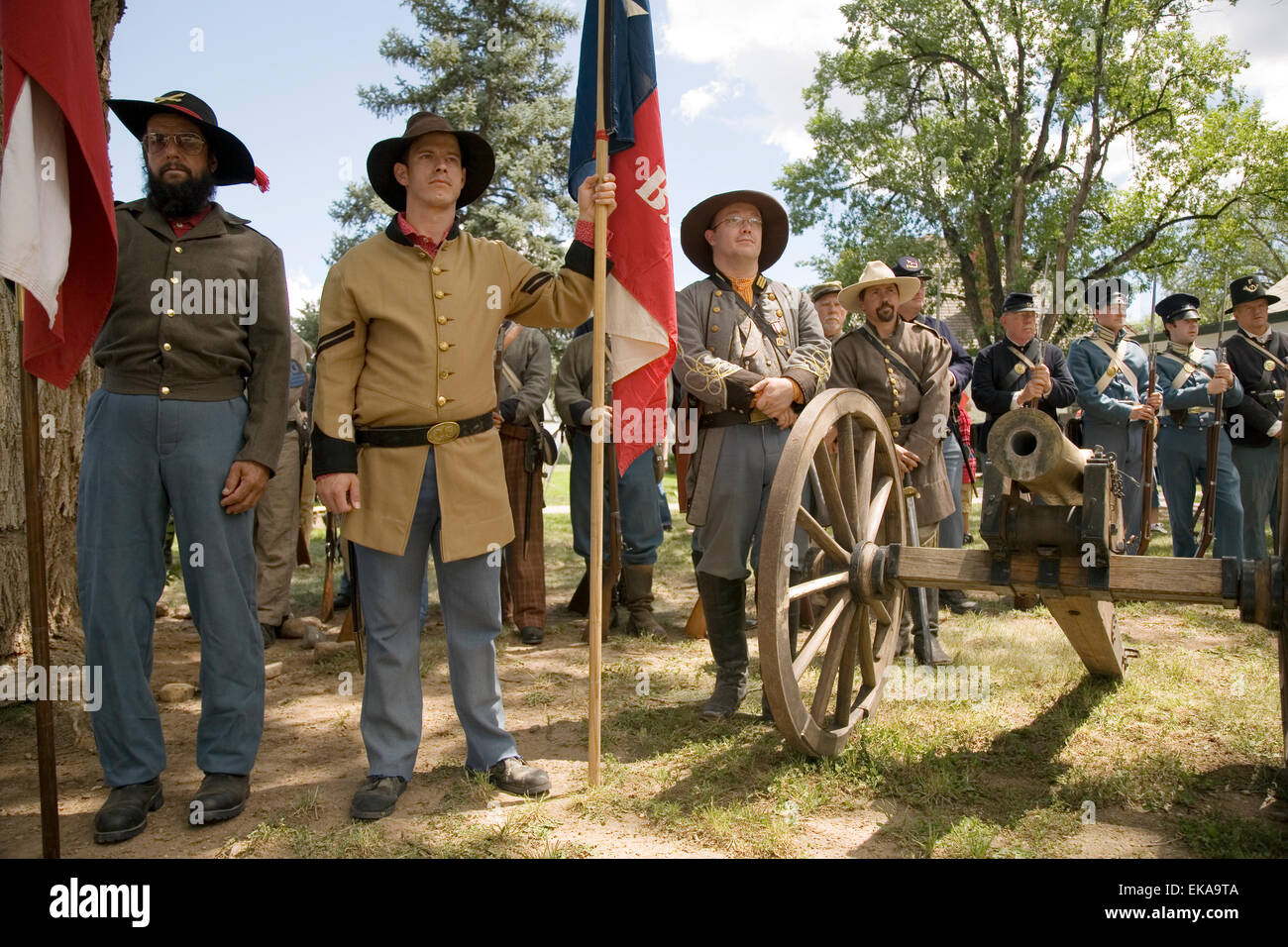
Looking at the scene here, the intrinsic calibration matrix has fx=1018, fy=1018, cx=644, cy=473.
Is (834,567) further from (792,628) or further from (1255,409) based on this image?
(1255,409)

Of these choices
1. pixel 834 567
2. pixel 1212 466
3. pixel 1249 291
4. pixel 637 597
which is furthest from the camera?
pixel 1249 291

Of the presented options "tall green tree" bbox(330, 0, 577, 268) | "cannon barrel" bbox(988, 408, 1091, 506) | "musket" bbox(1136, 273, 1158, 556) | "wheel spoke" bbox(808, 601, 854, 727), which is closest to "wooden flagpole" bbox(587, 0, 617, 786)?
"wheel spoke" bbox(808, 601, 854, 727)

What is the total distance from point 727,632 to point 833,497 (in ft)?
3.35

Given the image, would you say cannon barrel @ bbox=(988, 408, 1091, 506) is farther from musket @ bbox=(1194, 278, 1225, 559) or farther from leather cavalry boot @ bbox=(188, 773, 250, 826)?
musket @ bbox=(1194, 278, 1225, 559)

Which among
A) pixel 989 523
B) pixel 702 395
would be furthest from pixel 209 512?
pixel 989 523

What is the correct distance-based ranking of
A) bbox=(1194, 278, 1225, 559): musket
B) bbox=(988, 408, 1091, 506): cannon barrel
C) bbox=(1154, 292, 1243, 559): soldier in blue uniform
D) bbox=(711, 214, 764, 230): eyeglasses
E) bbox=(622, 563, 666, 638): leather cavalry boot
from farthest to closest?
1. bbox=(1154, 292, 1243, 559): soldier in blue uniform
2. bbox=(1194, 278, 1225, 559): musket
3. bbox=(622, 563, 666, 638): leather cavalry boot
4. bbox=(711, 214, 764, 230): eyeglasses
5. bbox=(988, 408, 1091, 506): cannon barrel

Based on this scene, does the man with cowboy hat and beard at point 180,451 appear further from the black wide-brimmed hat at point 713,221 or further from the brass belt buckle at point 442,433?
the black wide-brimmed hat at point 713,221

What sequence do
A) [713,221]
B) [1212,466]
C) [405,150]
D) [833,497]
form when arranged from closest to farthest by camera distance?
1. [405,150]
2. [833,497]
3. [713,221]
4. [1212,466]

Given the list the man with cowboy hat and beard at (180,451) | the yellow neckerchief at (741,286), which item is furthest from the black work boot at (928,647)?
the man with cowboy hat and beard at (180,451)

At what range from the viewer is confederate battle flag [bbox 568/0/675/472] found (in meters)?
3.86

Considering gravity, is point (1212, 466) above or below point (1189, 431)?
below

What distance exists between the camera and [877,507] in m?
4.15

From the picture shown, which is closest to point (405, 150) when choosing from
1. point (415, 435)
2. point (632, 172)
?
point (632, 172)

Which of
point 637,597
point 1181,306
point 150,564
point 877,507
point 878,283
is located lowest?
point 637,597
